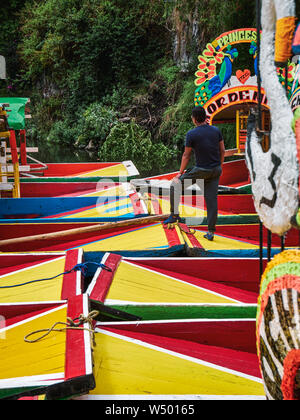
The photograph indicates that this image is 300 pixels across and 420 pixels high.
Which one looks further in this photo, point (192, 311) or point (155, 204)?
point (155, 204)

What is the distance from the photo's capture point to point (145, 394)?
4.80 feet

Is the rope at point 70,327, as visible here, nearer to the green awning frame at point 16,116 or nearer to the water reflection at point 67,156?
the green awning frame at point 16,116

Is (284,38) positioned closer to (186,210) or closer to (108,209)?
(186,210)

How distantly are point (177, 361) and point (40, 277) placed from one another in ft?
3.26

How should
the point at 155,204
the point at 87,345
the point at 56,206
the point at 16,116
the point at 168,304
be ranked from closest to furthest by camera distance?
1. the point at 87,345
2. the point at 168,304
3. the point at 155,204
4. the point at 56,206
5. the point at 16,116

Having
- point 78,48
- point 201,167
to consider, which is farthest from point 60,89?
point 201,167

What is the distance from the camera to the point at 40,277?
2418 millimetres

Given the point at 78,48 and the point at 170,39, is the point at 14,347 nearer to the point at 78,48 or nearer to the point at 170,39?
the point at 170,39

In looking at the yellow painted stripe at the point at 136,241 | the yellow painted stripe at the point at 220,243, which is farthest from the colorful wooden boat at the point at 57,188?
the yellow painted stripe at the point at 220,243

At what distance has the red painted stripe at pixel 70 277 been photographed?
2.10 meters

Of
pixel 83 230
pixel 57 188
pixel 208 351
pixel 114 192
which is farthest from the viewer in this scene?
pixel 57 188

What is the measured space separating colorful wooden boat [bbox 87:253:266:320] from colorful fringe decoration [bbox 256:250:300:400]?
92cm

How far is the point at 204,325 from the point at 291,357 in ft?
3.12

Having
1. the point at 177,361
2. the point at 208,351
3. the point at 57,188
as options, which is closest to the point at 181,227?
the point at 208,351
